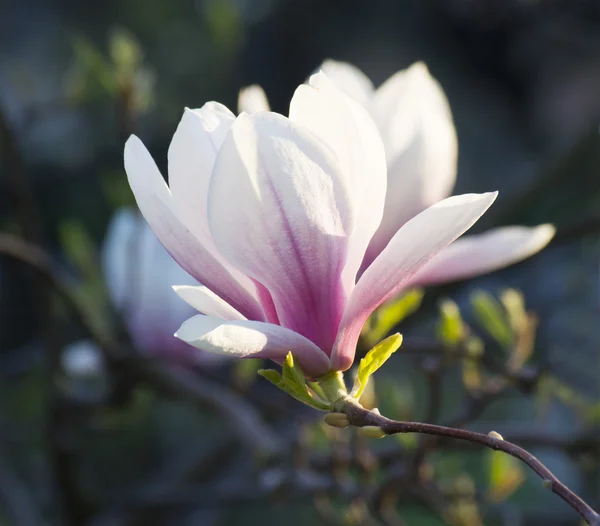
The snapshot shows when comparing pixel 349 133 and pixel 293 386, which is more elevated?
pixel 349 133

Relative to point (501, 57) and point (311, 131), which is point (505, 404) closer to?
point (501, 57)

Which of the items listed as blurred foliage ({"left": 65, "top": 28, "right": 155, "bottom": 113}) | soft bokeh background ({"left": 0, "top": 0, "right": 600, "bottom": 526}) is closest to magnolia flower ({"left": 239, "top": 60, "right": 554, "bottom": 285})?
soft bokeh background ({"left": 0, "top": 0, "right": 600, "bottom": 526})

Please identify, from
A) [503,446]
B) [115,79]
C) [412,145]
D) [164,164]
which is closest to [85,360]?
[115,79]

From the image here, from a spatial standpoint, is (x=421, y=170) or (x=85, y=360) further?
(x=85, y=360)

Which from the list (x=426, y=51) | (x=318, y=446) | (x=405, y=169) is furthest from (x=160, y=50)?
(x=405, y=169)

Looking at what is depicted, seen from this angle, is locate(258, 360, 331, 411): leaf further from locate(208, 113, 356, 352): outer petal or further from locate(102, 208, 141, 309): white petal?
locate(102, 208, 141, 309): white petal

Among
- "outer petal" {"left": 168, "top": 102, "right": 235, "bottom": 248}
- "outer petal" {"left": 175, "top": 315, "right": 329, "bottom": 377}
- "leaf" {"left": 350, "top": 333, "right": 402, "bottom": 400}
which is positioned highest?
"outer petal" {"left": 168, "top": 102, "right": 235, "bottom": 248}

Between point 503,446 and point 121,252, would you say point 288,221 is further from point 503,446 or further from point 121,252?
point 121,252

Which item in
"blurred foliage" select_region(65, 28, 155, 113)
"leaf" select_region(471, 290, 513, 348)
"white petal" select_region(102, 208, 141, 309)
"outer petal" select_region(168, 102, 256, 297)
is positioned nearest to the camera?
"outer petal" select_region(168, 102, 256, 297)
